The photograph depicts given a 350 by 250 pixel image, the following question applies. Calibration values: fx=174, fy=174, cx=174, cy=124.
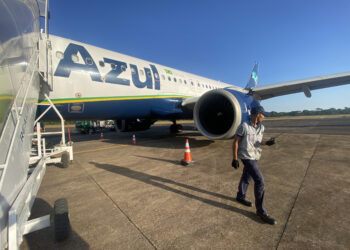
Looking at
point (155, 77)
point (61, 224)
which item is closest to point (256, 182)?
point (61, 224)

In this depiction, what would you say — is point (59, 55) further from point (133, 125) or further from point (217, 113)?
point (133, 125)

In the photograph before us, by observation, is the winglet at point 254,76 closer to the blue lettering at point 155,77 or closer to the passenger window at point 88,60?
the blue lettering at point 155,77

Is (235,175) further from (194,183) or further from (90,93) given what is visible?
(90,93)

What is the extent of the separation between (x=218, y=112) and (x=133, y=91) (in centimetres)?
334

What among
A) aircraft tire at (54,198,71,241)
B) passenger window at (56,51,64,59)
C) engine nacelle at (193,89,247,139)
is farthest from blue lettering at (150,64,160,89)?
aircraft tire at (54,198,71,241)

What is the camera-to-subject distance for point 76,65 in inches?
195

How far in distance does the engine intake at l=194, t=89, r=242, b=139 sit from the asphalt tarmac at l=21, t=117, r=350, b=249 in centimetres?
147

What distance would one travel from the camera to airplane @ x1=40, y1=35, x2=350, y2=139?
482 cm

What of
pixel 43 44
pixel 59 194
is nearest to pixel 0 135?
pixel 59 194

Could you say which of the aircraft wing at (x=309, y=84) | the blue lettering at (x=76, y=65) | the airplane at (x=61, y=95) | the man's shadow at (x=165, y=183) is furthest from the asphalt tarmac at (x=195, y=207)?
the aircraft wing at (x=309, y=84)

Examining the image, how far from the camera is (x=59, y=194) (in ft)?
9.46

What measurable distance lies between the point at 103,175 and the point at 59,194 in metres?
0.93

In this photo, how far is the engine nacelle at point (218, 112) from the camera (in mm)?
5102

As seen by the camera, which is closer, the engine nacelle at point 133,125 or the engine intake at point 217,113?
the engine intake at point 217,113
